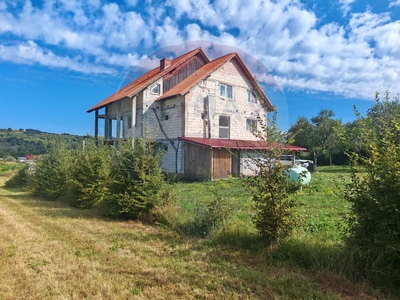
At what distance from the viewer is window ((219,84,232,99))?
2102 cm

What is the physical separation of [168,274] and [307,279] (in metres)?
2.00

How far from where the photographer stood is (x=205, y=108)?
20.2m

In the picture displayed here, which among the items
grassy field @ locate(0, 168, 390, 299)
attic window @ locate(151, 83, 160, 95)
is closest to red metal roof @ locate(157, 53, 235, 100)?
attic window @ locate(151, 83, 160, 95)

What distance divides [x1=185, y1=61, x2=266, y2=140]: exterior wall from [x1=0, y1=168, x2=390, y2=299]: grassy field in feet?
44.4

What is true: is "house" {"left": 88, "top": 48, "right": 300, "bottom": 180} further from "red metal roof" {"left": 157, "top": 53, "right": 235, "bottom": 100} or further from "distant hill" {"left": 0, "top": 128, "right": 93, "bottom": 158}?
"distant hill" {"left": 0, "top": 128, "right": 93, "bottom": 158}

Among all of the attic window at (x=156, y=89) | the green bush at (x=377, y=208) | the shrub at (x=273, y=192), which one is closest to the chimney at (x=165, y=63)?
the attic window at (x=156, y=89)

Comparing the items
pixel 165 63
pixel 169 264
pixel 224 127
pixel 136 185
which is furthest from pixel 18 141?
pixel 169 264

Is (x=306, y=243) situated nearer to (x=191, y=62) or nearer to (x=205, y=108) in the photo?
(x=205, y=108)

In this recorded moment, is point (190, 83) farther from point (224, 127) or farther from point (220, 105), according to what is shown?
point (224, 127)

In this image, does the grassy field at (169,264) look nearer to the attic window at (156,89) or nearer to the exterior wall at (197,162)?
the exterior wall at (197,162)

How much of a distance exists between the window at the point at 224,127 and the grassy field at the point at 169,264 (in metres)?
14.8

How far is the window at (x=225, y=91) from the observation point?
2102cm

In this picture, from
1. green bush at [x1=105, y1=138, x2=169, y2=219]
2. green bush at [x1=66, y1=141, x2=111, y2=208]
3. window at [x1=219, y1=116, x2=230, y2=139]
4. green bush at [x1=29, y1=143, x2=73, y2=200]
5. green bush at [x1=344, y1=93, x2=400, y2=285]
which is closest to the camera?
green bush at [x1=344, y1=93, x2=400, y2=285]

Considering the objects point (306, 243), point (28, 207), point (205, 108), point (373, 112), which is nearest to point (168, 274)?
point (306, 243)
